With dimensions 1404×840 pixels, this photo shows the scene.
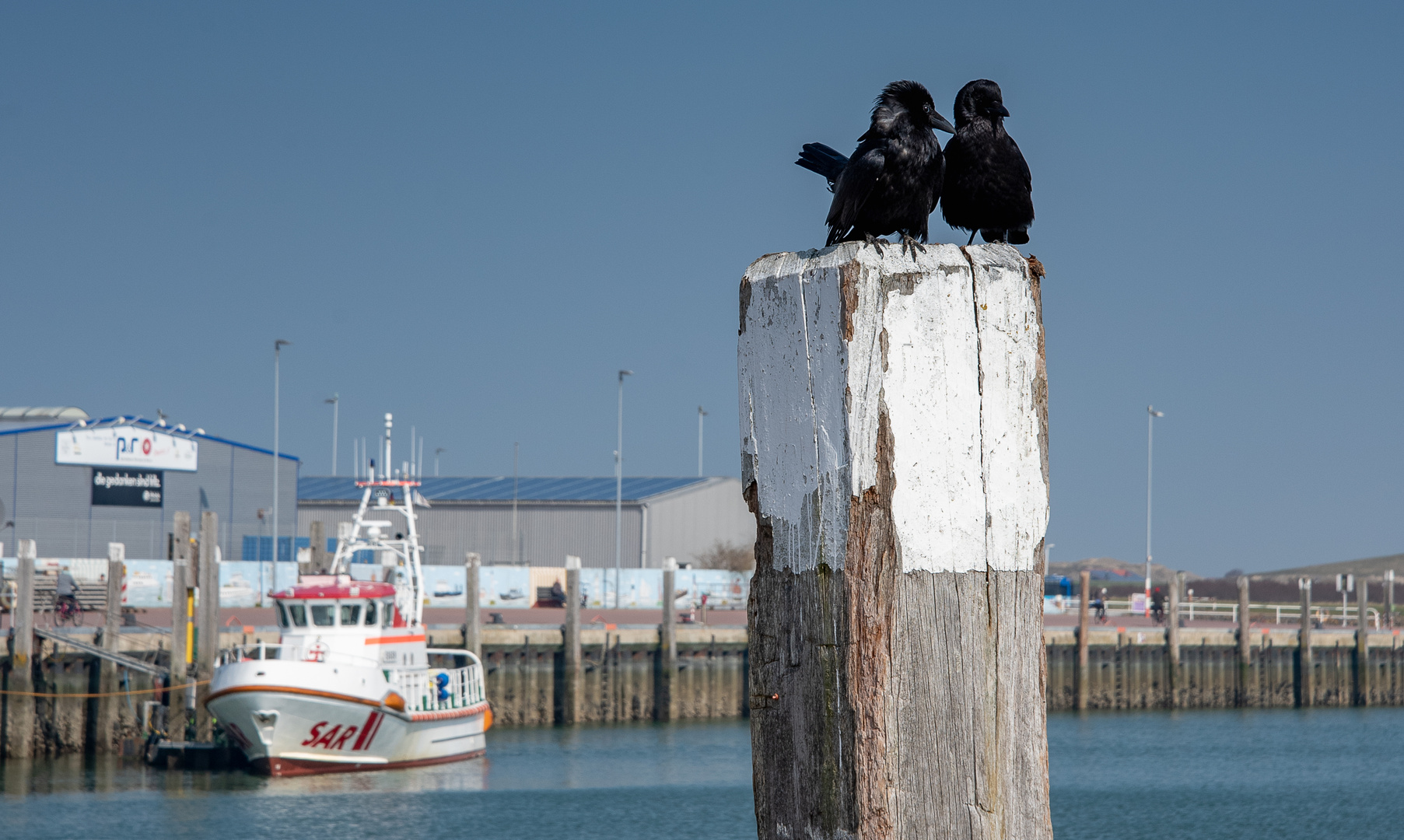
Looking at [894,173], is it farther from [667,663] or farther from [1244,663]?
[1244,663]

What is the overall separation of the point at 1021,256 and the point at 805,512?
1.99ft

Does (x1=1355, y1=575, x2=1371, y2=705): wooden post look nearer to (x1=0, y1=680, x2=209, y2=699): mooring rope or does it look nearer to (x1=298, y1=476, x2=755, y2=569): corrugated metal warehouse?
(x1=298, y1=476, x2=755, y2=569): corrugated metal warehouse

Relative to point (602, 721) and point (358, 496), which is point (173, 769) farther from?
point (358, 496)

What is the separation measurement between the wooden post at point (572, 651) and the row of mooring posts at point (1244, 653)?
660 inches

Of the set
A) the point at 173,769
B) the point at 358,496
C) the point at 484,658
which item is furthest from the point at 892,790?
the point at 358,496

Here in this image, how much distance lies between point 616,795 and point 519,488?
48644mm

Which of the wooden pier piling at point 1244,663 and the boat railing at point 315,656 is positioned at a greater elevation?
the boat railing at point 315,656

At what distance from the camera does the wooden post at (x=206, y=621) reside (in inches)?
1204

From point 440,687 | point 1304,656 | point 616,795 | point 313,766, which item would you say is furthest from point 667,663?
point 1304,656

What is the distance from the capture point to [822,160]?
3.94 meters

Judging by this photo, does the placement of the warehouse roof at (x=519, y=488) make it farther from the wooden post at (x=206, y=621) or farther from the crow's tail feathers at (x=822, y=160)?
the crow's tail feathers at (x=822, y=160)

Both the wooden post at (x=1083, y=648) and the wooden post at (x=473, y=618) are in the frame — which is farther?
the wooden post at (x=1083, y=648)

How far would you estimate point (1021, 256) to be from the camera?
100 inches

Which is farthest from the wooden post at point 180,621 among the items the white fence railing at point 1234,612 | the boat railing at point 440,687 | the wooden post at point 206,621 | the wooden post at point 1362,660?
the wooden post at point 1362,660
